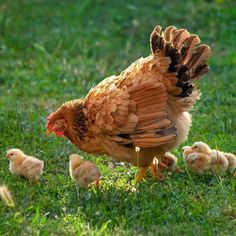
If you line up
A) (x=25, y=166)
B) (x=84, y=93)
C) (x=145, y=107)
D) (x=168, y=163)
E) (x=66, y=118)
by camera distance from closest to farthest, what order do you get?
(x=145, y=107)
(x=25, y=166)
(x=66, y=118)
(x=168, y=163)
(x=84, y=93)

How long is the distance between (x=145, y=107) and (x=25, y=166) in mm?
1256

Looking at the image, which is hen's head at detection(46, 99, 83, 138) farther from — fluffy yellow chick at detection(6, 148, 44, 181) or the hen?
fluffy yellow chick at detection(6, 148, 44, 181)

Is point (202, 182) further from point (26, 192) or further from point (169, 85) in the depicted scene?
point (26, 192)

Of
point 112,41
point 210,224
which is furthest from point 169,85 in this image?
point 112,41

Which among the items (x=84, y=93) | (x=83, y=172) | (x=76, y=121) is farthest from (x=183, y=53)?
(x=84, y=93)

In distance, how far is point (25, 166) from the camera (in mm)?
6898

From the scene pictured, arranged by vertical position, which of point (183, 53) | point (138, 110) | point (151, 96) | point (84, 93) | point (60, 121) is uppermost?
point (183, 53)

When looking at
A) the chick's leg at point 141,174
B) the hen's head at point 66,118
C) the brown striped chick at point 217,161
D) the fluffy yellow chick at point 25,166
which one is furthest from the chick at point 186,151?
the fluffy yellow chick at point 25,166

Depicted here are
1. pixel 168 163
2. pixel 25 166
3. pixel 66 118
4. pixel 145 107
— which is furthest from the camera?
pixel 168 163

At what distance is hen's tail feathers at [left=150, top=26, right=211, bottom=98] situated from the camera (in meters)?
6.72

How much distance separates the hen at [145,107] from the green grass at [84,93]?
404mm

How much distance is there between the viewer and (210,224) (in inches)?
228

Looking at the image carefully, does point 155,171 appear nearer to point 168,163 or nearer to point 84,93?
point 168,163

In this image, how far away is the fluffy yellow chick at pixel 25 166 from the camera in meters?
6.89
